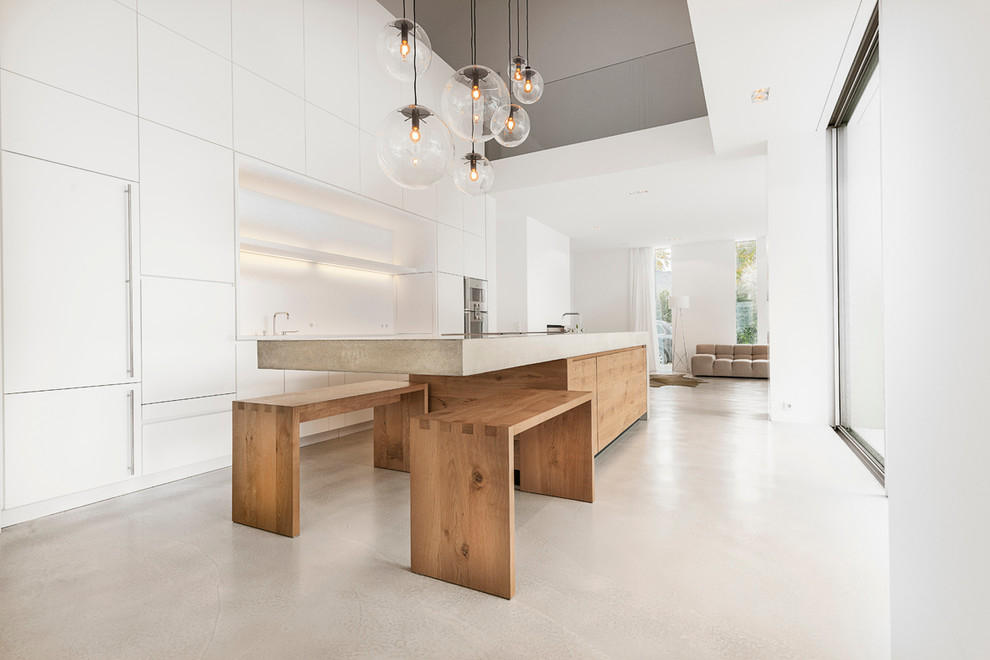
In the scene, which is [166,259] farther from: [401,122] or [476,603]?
[476,603]

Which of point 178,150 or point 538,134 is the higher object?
point 538,134

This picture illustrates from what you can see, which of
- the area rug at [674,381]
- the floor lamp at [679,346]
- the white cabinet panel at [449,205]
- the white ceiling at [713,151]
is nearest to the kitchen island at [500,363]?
the white ceiling at [713,151]

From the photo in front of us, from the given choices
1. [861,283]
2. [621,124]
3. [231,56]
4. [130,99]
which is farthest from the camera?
[621,124]

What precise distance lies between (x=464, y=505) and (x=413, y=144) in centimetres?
129

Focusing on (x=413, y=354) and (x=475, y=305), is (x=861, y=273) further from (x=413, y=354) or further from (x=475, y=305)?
(x=475, y=305)

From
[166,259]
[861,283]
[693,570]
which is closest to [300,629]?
[693,570]

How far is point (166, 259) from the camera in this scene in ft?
8.90

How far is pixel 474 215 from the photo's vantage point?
5.76m

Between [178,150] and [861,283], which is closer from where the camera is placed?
[178,150]

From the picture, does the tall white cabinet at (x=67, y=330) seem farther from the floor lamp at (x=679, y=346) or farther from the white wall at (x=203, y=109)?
the floor lamp at (x=679, y=346)

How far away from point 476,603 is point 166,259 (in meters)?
2.49

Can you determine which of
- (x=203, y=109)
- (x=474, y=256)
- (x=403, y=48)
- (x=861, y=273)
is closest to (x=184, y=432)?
(x=203, y=109)

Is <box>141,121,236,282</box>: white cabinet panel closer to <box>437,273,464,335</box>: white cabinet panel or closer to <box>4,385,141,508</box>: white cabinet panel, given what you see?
<box>4,385,141,508</box>: white cabinet panel

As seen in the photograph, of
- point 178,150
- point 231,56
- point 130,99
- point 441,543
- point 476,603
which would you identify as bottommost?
point 476,603
